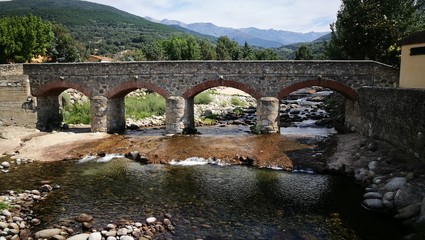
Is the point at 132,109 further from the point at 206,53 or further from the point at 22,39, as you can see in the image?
the point at 206,53

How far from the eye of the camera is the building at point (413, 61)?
64.0ft

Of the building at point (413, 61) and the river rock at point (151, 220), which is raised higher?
the building at point (413, 61)

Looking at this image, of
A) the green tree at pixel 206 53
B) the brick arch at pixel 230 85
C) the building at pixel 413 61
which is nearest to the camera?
the building at pixel 413 61

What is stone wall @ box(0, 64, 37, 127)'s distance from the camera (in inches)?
1091

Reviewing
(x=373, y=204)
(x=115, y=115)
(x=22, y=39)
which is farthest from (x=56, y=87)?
(x=373, y=204)

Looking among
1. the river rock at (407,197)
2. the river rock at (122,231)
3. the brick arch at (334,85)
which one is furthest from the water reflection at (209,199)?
the brick arch at (334,85)

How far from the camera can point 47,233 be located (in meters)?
11.6

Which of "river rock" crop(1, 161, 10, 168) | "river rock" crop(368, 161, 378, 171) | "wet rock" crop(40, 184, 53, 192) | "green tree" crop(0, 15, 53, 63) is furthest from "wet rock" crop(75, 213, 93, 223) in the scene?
"green tree" crop(0, 15, 53, 63)

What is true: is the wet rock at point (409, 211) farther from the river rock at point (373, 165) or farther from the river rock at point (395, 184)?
the river rock at point (373, 165)

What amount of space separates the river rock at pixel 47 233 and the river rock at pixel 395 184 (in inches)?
511

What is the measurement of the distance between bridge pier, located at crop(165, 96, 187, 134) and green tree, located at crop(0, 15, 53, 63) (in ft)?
81.5

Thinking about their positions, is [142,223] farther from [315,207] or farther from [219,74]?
[219,74]

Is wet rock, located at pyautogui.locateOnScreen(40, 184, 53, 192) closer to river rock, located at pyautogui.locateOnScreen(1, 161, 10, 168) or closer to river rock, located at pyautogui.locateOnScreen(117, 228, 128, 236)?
river rock, located at pyautogui.locateOnScreen(1, 161, 10, 168)

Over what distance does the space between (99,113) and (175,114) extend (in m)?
6.44
